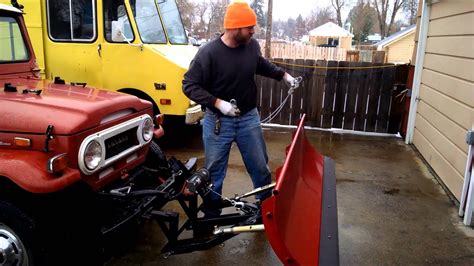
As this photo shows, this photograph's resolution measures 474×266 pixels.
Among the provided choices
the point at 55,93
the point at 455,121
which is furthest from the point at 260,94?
the point at 55,93

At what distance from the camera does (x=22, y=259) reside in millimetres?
2908

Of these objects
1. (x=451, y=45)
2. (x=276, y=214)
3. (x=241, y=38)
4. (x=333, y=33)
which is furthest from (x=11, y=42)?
(x=333, y=33)

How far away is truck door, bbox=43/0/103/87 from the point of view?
6559 mm

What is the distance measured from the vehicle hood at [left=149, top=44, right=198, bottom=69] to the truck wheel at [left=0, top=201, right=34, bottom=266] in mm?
4012

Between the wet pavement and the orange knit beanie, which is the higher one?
the orange knit beanie

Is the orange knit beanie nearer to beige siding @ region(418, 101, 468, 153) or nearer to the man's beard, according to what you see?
the man's beard

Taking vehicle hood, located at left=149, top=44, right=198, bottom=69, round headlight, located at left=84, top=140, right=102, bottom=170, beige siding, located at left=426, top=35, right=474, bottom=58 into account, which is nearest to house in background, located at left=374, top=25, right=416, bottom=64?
beige siding, located at left=426, top=35, right=474, bottom=58

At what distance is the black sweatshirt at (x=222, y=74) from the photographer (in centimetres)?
361

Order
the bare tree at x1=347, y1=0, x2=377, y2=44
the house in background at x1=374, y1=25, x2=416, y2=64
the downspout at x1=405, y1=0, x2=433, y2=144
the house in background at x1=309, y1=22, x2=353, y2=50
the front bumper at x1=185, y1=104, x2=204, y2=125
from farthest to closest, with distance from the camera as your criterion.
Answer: the bare tree at x1=347, y1=0, x2=377, y2=44
the house in background at x1=309, y1=22, x2=353, y2=50
the house in background at x1=374, y1=25, x2=416, y2=64
the downspout at x1=405, y1=0, x2=433, y2=144
the front bumper at x1=185, y1=104, x2=204, y2=125

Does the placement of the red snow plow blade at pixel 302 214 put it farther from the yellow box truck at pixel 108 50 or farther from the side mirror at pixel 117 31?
the side mirror at pixel 117 31

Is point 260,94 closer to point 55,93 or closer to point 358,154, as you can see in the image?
point 358,154

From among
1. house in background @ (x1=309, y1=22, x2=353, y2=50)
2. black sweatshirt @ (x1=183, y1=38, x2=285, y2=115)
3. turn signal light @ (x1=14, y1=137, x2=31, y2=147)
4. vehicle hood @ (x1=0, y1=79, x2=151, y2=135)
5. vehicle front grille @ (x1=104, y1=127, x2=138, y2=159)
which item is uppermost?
house in background @ (x1=309, y1=22, x2=353, y2=50)

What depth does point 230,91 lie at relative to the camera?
12.3 feet

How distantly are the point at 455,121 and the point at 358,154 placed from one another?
198cm
